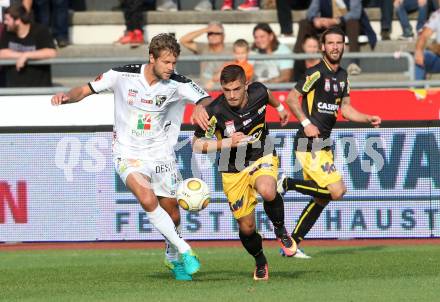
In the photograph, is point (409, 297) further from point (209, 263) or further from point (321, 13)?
point (321, 13)

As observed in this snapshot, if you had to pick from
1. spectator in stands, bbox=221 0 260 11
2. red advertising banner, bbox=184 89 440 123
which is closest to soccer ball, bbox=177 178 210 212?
red advertising banner, bbox=184 89 440 123

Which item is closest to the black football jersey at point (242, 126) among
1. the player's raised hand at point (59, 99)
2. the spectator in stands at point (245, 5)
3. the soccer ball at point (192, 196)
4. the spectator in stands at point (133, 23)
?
the soccer ball at point (192, 196)

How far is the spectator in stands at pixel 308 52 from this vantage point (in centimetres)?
1605

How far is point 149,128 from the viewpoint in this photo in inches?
422

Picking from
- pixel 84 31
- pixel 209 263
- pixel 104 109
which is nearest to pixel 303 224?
pixel 209 263

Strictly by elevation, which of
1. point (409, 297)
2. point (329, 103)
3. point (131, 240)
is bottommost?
point (131, 240)

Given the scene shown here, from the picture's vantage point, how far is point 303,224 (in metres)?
12.5

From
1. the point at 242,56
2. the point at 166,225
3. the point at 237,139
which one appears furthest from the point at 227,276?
the point at 242,56

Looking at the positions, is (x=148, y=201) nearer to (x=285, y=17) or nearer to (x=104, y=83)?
(x=104, y=83)

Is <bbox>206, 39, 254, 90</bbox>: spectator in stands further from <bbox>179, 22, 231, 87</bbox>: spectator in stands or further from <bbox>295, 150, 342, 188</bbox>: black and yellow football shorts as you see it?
<bbox>295, 150, 342, 188</bbox>: black and yellow football shorts

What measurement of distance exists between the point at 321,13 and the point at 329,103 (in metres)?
5.24

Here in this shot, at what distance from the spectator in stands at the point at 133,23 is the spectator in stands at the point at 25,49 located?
217 centimetres

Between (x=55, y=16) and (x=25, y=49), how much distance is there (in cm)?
223

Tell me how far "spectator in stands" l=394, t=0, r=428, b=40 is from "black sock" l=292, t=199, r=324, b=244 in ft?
21.0
